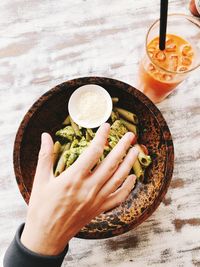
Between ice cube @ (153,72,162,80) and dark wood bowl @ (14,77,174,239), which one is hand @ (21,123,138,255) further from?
ice cube @ (153,72,162,80)

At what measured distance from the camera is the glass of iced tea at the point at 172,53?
1.11 meters

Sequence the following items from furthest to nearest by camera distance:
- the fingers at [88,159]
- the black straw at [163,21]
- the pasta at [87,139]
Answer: the pasta at [87,139] < the black straw at [163,21] < the fingers at [88,159]

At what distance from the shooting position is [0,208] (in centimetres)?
116

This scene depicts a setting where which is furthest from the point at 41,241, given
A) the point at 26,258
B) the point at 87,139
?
the point at 87,139

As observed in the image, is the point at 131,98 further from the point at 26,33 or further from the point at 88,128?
the point at 26,33

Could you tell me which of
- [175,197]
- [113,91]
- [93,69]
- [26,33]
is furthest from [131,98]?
[26,33]

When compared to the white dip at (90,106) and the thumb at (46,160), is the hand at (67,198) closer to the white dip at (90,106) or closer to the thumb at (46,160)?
the thumb at (46,160)

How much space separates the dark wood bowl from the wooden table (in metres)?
0.10

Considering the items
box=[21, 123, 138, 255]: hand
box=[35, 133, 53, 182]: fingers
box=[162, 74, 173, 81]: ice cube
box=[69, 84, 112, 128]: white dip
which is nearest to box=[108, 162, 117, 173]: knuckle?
box=[21, 123, 138, 255]: hand

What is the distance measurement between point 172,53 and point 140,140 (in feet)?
0.88

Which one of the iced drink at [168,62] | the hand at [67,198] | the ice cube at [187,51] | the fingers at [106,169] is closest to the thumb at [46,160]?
the hand at [67,198]

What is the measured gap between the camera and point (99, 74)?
1.24 m

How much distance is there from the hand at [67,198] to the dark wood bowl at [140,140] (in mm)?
130

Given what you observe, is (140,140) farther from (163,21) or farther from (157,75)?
(163,21)
